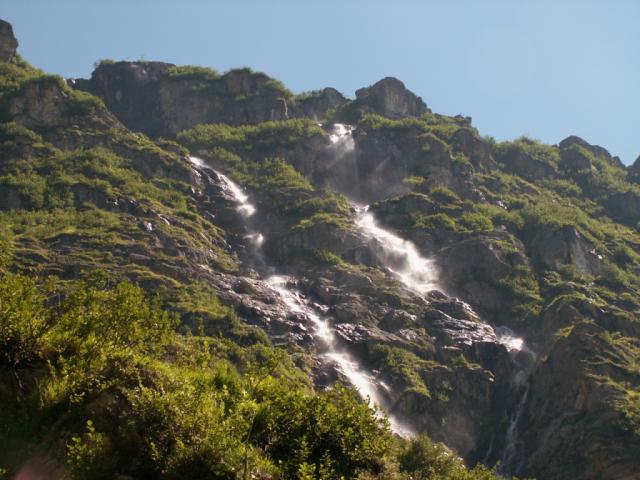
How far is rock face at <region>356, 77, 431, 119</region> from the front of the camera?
123 m

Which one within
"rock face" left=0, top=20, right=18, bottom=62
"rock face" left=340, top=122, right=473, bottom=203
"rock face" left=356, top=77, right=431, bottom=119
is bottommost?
"rock face" left=0, top=20, right=18, bottom=62

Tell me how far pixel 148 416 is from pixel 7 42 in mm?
108330

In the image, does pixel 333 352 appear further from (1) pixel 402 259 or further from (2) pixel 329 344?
(1) pixel 402 259

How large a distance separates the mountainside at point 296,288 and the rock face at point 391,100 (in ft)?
1.32

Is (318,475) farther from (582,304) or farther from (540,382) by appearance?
(582,304)

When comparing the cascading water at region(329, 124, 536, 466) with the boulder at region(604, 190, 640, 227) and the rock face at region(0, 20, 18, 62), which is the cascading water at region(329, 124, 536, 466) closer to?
the boulder at region(604, 190, 640, 227)

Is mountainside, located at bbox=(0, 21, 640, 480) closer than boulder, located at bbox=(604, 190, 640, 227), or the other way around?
mountainside, located at bbox=(0, 21, 640, 480)

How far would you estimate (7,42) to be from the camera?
365ft

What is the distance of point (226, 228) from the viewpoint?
82875 mm

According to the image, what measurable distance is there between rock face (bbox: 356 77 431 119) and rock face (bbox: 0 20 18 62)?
5174 cm

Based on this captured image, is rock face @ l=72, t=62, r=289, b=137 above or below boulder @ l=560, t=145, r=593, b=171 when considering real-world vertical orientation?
below

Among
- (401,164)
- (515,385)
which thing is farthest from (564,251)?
(401,164)

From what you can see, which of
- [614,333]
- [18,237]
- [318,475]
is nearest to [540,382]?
[614,333]

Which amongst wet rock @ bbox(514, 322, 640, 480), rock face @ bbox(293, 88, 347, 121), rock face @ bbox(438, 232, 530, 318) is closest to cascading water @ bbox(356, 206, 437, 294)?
rock face @ bbox(438, 232, 530, 318)
